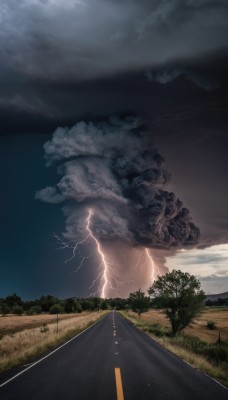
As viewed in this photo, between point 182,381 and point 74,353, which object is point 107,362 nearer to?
point 74,353

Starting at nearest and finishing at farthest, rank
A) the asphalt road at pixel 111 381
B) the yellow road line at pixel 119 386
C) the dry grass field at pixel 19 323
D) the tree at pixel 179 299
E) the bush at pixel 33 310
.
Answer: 1. the yellow road line at pixel 119 386
2. the asphalt road at pixel 111 381
3. the tree at pixel 179 299
4. the dry grass field at pixel 19 323
5. the bush at pixel 33 310

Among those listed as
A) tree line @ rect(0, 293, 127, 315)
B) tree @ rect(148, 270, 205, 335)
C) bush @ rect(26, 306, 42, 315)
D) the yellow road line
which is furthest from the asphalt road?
bush @ rect(26, 306, 42, 315)

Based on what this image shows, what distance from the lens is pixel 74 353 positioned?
1598cm

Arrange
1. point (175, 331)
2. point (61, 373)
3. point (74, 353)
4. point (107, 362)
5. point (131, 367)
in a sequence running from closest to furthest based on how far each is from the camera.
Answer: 1. point (61, 373)
2. point (131, 367)
3. point (107, 362)
4. point (74, 353)
5. point (175, 331)

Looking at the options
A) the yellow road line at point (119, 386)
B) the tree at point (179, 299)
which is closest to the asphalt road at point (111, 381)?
the yellow road line at point (119, 386)

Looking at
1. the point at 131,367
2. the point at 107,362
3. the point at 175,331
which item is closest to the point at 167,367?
the point at 131,367

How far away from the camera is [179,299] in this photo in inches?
1369

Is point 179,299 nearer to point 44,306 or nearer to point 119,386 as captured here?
point 119,386

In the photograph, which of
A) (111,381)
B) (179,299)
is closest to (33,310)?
(179,299)

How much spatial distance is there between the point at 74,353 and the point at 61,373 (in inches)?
213

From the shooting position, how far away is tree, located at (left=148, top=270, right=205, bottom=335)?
34250 millimetres

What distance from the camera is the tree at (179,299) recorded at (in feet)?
112

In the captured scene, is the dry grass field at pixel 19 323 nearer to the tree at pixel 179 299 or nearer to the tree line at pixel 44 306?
the tree at pixel 179 299

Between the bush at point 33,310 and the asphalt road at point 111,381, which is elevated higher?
the bush at point 33,310
